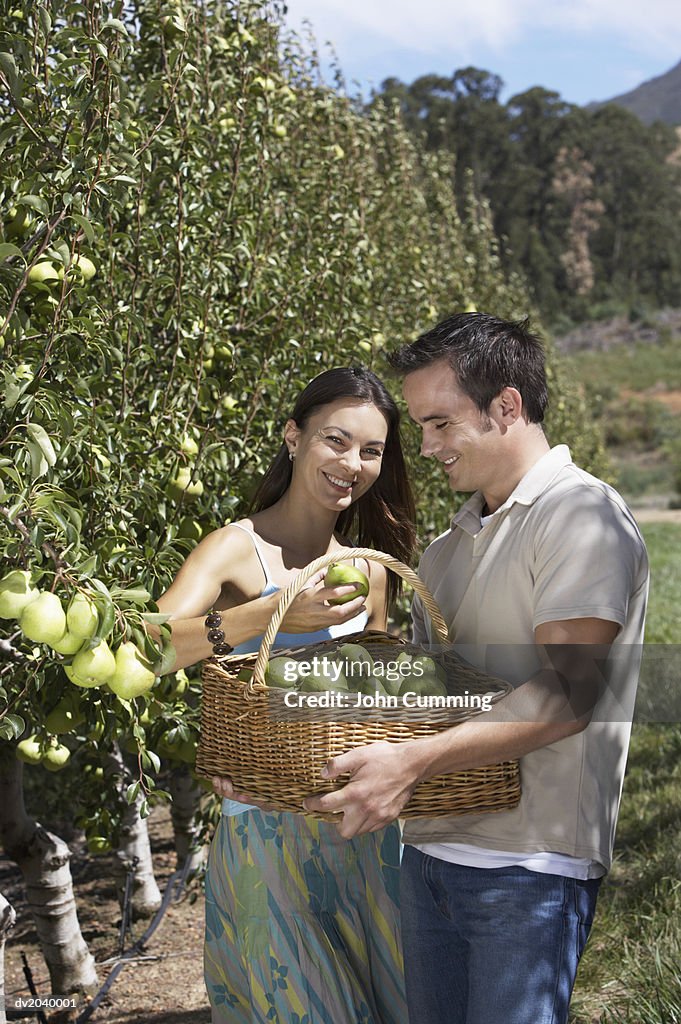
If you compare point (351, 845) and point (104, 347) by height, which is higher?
point (104, 347)

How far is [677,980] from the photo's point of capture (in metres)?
2.69

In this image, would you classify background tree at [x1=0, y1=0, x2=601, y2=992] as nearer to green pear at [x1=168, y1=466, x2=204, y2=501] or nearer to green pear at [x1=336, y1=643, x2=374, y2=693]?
green pear at [x1=168, y1=466, x2=204, y2=501]

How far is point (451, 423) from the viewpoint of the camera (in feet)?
5.56

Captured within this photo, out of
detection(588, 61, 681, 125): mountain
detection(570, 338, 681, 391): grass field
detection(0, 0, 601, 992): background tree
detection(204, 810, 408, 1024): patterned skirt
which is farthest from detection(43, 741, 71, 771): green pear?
detection(588, 61, 681, 125): mountain

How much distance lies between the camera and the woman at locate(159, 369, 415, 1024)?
1.95 m

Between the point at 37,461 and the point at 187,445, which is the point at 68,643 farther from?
the point at 187,445

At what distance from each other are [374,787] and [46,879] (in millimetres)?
1815

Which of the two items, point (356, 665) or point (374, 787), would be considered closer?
point (374, 787)

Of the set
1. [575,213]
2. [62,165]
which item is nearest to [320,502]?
[62,165]

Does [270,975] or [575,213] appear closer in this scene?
[270,975]

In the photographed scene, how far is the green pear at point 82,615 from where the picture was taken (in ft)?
4.50

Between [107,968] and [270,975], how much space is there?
1.88 m

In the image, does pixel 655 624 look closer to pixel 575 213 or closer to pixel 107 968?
pixel 107 968

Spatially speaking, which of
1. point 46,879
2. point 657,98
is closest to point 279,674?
point 46,879
